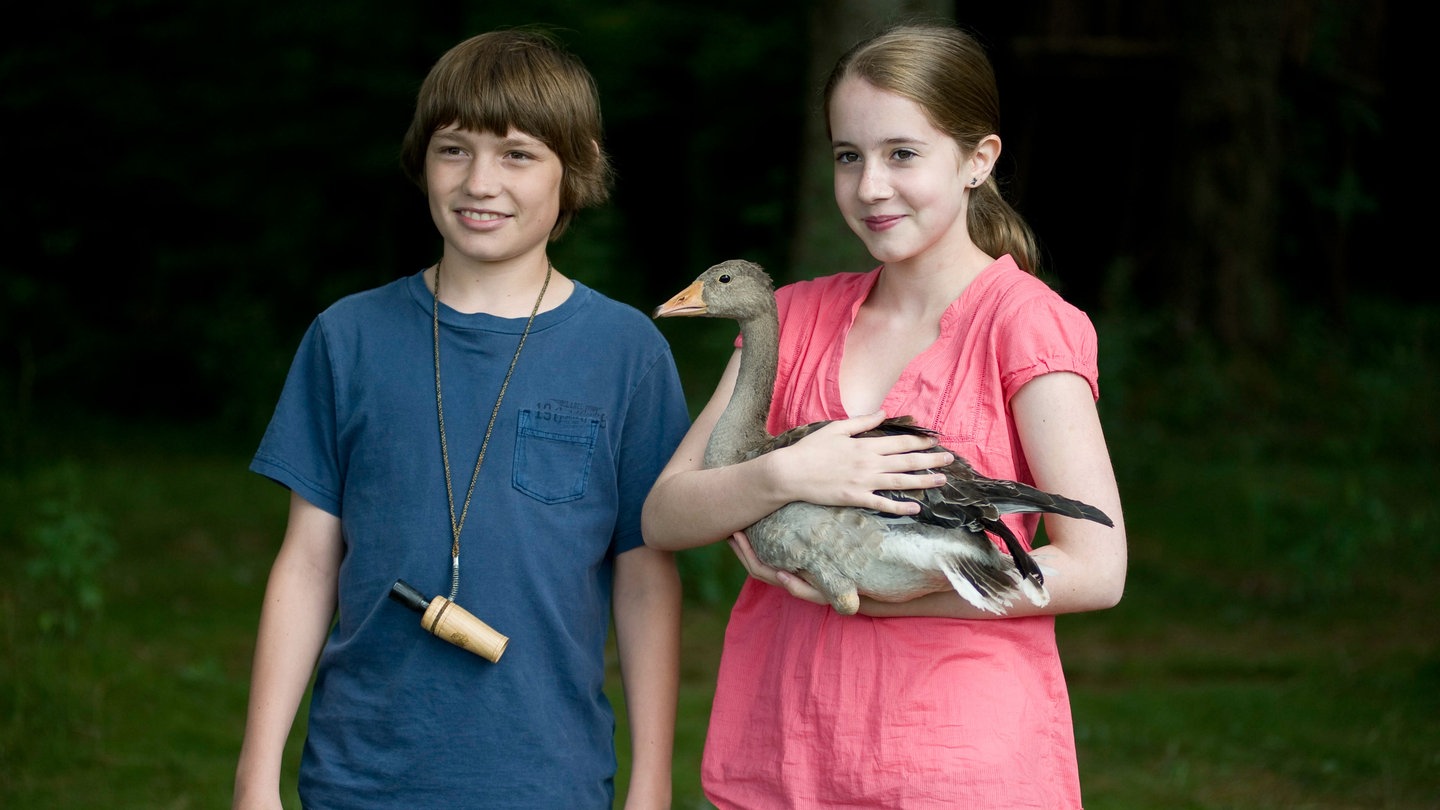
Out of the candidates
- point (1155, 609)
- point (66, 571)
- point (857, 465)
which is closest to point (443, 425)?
point (857, 465)

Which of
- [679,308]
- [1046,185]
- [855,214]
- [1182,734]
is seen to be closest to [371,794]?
[679,308]

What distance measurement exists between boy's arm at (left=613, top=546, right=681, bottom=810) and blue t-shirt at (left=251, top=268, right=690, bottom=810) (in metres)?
0.06

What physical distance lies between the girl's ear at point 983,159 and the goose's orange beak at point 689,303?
1.89 ft

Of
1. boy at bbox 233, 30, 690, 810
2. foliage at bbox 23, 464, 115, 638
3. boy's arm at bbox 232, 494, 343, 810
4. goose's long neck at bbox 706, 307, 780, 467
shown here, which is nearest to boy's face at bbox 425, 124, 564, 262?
boy at bbox 233, 30, 690, 810

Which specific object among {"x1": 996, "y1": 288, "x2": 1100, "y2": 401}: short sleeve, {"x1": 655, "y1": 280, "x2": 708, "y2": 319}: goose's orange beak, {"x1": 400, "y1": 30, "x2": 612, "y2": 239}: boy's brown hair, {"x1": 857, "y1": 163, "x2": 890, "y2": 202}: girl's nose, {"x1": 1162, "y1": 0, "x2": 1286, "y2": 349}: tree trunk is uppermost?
{"x1": 1162, "y1": 0, "x2": 1286, "y2": 349}: tree trunk

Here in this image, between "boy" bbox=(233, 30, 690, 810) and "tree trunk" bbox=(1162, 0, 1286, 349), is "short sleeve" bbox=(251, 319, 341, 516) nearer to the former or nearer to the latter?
"boy" bbox=(233, 30, 690, 810)

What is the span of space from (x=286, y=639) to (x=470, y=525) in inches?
17.8

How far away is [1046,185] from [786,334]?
37.4 ft

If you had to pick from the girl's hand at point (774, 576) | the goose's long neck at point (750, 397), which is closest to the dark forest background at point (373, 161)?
the goose's long neck at point (750, 397)

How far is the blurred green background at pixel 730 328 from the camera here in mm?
5562

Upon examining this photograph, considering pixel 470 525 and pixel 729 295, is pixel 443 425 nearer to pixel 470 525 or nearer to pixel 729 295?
pixel 470 525

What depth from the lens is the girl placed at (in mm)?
2307

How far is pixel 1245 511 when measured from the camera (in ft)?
28.2

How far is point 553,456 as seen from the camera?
9.10ft
